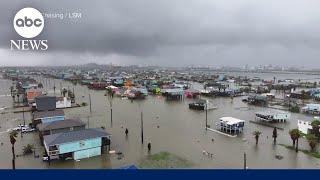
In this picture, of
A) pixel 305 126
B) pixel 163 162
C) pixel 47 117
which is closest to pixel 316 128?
pixel 305 126

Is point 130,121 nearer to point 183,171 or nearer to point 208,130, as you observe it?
point 208,130

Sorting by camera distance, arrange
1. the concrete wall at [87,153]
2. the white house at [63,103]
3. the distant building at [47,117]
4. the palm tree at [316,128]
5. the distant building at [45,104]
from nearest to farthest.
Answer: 1. the concrete wall at [87,153]
2. the palm tree at [316,128]
3. the distant building at [47,117]
4. the distant building at [45,104]
5. the white house at [63,103]

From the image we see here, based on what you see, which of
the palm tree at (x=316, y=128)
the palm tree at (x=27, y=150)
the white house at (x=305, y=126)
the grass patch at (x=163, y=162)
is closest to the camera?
the grass patch at (x=163, y=162)

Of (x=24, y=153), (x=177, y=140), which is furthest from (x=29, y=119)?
(x=177, y=140)

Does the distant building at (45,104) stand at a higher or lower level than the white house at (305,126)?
higher

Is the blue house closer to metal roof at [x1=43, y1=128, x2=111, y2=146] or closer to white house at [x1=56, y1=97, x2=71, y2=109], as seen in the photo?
metal roof at [x1=43, y1=128, x2=111, y2=146]

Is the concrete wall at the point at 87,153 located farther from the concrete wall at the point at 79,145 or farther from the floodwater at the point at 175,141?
the floodwater at the point at 175,141

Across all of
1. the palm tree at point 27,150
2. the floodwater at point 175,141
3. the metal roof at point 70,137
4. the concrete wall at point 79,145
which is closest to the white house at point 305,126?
the floodwater at point 175,141
